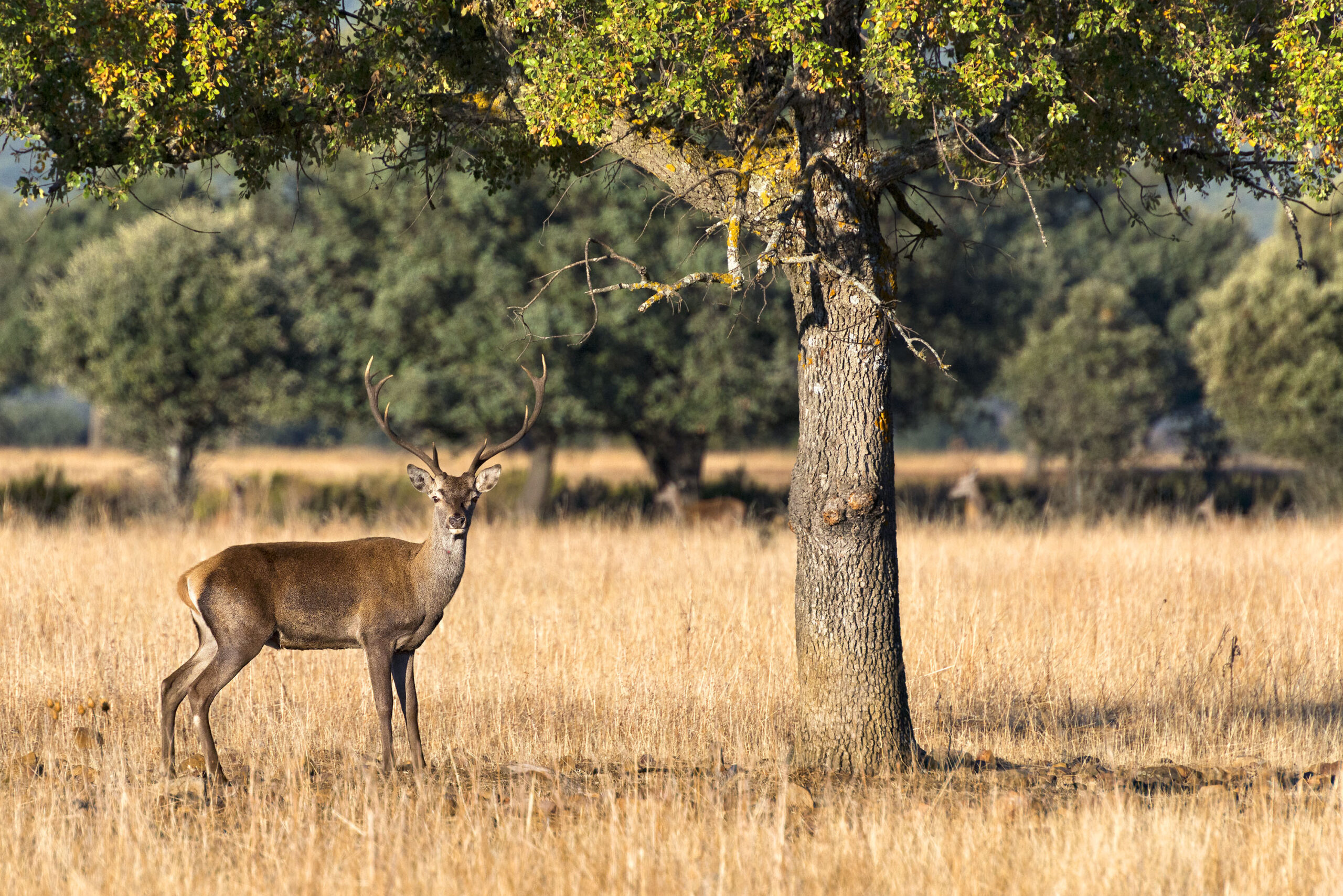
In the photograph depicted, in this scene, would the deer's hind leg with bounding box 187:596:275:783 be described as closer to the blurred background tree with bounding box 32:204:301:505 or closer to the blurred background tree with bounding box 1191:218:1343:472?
the blurred background tree with bounding box 32:204:301:505

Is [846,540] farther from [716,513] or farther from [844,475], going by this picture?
[716,513]

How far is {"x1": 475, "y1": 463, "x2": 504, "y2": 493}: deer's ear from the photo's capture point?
287 inches

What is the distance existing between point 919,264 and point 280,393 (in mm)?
11722

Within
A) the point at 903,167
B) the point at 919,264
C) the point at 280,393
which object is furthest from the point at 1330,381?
the point at 903,167

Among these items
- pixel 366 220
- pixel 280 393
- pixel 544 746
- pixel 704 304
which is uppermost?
pixel 366 220

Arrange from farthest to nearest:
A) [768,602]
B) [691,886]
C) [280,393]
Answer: [280,393] < [768,602] < [691,886]

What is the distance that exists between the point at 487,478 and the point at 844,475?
6.60 feet

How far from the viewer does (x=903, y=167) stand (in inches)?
267

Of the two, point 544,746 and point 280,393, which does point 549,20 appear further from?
point 280,393

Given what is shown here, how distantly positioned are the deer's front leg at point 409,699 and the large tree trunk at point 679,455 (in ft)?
54.8

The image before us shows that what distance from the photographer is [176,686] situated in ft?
23.1

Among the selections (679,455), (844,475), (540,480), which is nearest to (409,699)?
(844,475)

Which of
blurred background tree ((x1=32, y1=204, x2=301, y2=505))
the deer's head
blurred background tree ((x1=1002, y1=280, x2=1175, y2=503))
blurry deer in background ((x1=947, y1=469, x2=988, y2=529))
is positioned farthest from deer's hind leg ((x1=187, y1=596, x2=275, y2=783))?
blurred background tree ((x1=1002, y1=280, x2=1175, y2=503))

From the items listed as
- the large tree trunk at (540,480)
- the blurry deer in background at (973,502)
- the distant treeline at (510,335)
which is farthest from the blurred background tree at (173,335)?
the blurry deer in background at (973,502)
